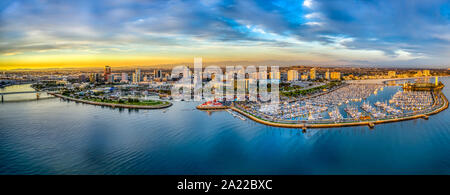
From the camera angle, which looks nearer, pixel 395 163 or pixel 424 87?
pixel 395 163

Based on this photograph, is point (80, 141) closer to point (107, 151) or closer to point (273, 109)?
point (107, 151)

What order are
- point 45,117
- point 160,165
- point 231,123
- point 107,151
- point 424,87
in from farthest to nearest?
point 424,87 < point 45,117 < point 231,123 < point 107,151 < point 160,165

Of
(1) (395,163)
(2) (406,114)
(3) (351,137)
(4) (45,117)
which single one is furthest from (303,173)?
(4) (45,117)

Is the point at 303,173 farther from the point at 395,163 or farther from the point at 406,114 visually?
the point at 406,114

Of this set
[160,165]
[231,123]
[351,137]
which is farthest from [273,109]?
[160,165]

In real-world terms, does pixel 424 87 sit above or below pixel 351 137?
above

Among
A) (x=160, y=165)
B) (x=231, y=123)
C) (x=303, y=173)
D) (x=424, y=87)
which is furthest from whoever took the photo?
(x=424, y=87)
